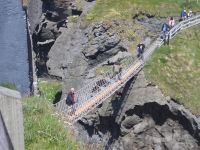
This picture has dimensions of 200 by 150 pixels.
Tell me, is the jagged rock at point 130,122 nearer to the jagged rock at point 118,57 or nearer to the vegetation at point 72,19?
the jagged rock at point 118,57

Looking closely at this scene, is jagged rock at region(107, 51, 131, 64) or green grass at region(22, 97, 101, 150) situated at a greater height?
green grass at region(22, 97, 101, 150)

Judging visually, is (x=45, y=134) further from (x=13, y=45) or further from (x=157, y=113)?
(x=13, y=45)

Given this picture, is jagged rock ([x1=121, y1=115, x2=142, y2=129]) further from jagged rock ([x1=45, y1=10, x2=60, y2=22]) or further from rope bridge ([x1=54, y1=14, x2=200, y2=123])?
jagged rock ([x1=45, y1=10, x2=60, y2=22])

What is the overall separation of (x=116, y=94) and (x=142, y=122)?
2.92m

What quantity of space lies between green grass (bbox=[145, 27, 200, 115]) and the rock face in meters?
0.83

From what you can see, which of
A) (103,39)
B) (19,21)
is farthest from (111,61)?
(19,21)

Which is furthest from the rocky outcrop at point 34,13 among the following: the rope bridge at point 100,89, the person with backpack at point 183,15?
the rope bridge at point 100,89

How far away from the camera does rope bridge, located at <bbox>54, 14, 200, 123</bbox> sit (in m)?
34.0

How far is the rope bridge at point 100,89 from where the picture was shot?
34.0 m

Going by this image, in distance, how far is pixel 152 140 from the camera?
3897cm

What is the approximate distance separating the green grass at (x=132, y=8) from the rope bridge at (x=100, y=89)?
567 centimetres

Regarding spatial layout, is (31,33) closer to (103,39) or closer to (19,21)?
(19,21)

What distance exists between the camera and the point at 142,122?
3941 cm

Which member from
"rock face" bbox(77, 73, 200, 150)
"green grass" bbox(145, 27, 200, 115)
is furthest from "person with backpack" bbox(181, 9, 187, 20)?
"rock face" bbox(77, 73, 200, 150)
